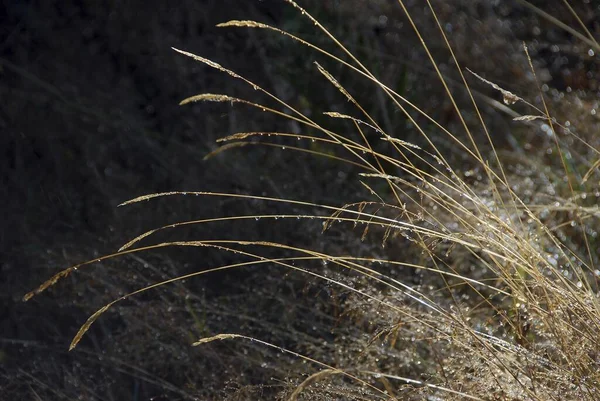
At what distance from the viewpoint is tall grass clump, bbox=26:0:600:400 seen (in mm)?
1434

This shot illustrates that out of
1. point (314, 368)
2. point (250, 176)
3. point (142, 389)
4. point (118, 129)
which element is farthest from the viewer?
point (118, 129)

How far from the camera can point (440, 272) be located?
4.66 ft

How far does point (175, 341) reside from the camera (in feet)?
7.66

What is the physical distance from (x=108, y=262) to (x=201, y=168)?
0.94m

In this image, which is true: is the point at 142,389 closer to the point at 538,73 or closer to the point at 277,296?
the point at 277,296

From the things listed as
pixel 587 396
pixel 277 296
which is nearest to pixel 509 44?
pixel 277 296

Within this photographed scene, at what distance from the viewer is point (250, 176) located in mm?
3277

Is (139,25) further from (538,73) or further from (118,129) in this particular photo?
(538,73)

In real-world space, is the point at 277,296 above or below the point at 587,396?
below

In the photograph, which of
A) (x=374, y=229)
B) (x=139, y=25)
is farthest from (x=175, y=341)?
(x=139, y=25)

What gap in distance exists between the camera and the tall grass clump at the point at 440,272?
56.4 inches

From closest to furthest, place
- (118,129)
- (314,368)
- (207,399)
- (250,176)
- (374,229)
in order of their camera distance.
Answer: (207,399)
(314,368)
(374,229)
(250,176)
(118,129)

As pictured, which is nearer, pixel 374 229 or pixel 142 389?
pixel 142 389

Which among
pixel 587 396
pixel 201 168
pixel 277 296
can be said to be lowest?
pixel 201 168
